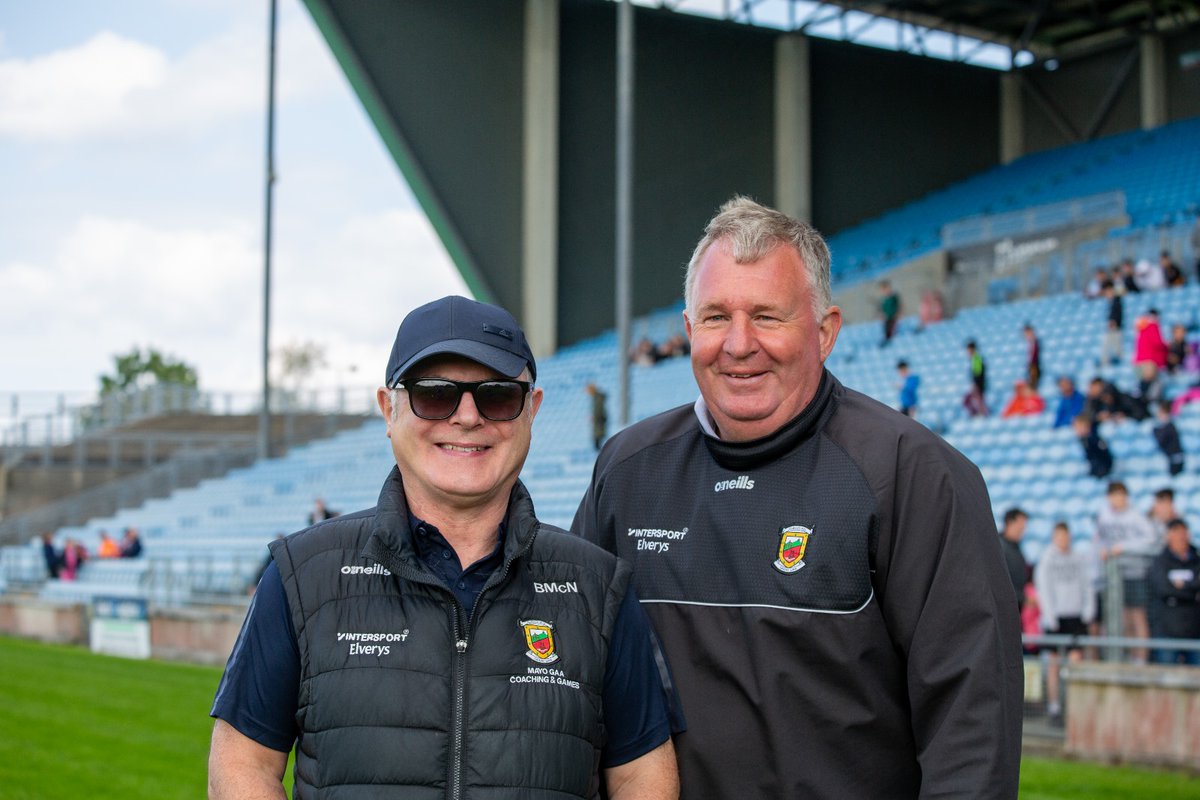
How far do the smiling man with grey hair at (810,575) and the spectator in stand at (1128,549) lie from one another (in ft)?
22.3

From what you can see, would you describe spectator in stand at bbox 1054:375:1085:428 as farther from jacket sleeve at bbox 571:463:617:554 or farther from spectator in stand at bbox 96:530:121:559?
spectator in stand at bbox 96:530:121:559

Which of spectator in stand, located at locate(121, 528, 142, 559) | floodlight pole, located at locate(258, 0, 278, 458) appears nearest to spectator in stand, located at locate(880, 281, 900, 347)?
floodlight pole, located at locate(258, 0, 278, 458)

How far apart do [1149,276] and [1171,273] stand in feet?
1.09

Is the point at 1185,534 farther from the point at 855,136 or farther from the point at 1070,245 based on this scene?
the point at 855,136

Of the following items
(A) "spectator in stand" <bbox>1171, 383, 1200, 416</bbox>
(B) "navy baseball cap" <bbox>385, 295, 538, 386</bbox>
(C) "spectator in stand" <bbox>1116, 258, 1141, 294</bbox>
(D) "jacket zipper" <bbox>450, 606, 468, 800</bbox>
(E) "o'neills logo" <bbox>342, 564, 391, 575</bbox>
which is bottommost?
(D) "jacket zipper" <bbox>450, 606, 468, 800</bbox>

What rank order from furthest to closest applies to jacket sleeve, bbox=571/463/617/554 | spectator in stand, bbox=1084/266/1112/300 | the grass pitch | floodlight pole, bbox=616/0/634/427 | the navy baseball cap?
1. spectator in stand, bbox=1084/266/1112/300
2. floodlight pole, bbox=616/0/634/427
3. the grass pitch
4. jacket sleeve, bbox=571/463/617/554
5. the navy baseball cap

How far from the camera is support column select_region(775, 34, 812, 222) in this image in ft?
101

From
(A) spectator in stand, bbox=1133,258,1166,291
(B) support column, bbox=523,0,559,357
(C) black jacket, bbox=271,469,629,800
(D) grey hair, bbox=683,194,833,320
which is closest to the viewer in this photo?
(C) black jacket, bbox=271,469,629,800

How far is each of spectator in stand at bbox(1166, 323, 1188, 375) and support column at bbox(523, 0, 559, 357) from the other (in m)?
15.1

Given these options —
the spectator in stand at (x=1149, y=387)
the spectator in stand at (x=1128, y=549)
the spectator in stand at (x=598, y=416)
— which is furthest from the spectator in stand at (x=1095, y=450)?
the spectator in stand at (x=598, y=416)

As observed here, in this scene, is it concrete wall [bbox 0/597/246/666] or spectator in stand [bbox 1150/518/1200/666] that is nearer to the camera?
spectator in stand [bbox 1150/518/1200/666]

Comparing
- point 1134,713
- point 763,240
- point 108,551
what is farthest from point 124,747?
point 108,551

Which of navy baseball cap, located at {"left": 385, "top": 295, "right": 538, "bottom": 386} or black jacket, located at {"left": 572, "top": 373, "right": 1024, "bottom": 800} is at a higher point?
navy baseball cap, located at {"left": 385, "top": 295, "right": 538, "bottom": 386}

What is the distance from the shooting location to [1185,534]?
8.58 meters
